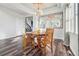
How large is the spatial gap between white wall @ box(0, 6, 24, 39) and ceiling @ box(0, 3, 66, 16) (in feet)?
0.22

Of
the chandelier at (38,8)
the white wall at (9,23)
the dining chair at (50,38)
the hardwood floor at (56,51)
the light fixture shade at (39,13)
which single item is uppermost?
the chandelier at (38,8)

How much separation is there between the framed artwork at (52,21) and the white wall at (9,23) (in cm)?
32

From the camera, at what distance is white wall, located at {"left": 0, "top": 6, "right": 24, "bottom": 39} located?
1.99 m

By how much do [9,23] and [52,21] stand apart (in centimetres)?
66

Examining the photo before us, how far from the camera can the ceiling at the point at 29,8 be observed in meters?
1.98

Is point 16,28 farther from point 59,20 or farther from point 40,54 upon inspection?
point 59,20

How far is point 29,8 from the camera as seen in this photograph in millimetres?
2014

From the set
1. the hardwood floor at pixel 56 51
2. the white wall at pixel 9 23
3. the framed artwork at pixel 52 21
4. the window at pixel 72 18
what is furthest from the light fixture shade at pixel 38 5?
the hardwood floor at pixel 56 51

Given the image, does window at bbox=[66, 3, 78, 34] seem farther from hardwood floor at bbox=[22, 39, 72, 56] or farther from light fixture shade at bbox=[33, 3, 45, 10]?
light fixture shade at bbox=[33, 3, 45, 10]

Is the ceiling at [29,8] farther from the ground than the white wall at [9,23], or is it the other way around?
the ceiling at [29,8]

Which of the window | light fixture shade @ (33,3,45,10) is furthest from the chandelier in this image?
the window

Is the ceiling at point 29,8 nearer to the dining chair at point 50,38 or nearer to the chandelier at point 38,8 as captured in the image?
the chandelier at point 38,8

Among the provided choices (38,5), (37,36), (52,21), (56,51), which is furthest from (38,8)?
(56,51)

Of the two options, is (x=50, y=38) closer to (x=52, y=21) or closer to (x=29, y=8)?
(x=52, y=21)
